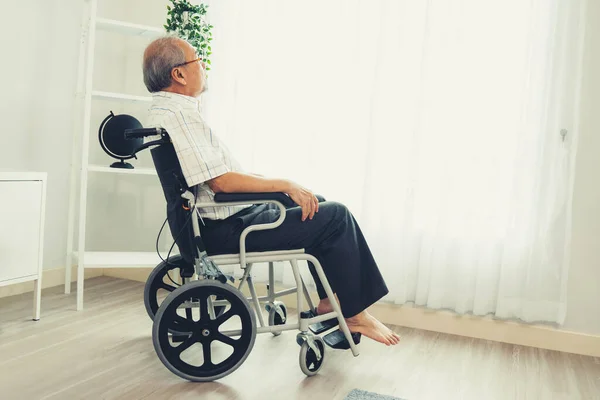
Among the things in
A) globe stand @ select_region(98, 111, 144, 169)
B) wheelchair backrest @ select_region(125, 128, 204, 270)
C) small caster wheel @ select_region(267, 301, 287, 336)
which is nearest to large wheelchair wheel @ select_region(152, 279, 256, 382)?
→ wheelchair backrest @ select_region(125, 128, 204, 270)

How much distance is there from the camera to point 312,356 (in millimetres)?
2023

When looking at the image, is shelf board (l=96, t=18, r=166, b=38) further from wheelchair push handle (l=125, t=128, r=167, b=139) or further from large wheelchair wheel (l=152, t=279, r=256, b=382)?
large wheelchair wheel (l=152, t=279, r=256, b=382)

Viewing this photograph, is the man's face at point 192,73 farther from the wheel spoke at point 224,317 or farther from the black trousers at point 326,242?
the wheel spoke at point 224,317

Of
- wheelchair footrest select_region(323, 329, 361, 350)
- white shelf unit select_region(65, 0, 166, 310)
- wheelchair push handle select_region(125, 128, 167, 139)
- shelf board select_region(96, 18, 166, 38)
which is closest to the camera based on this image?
wheelchair push handle select_region(125, 128, 167, 139)

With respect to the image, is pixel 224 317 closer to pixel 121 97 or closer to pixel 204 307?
pixel 204 307

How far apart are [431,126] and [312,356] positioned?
1.23m

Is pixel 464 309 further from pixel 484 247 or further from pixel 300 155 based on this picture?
pixel 300 155

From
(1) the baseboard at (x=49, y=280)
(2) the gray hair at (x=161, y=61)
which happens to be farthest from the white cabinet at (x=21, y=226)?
(2) the gray hair at (x=161, y=61)

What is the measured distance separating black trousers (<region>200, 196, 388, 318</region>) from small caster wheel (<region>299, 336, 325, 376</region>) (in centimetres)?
15

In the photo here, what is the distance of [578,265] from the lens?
2523mm

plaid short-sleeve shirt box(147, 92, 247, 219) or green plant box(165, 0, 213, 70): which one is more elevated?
green plant box(165, 0, 213, 70)

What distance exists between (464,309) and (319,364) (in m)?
0.91

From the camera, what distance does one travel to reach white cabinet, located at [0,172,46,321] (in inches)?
93.4

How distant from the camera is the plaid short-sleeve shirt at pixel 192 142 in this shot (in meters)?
1.88
